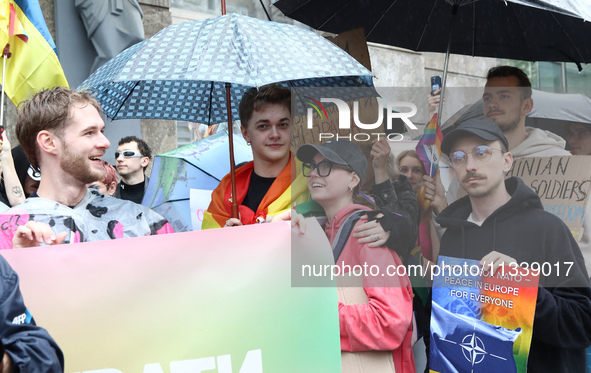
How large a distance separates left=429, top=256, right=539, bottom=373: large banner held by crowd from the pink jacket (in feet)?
0.43

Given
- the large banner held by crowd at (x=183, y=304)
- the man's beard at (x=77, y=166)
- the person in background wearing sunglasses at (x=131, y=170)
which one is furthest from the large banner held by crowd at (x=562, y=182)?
the person in background wearing sunglasses at (x=131, y=170)

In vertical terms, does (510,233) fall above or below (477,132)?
below

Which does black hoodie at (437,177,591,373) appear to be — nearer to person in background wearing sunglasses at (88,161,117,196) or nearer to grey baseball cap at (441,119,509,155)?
grey baseball cap at (441,119,509,155)

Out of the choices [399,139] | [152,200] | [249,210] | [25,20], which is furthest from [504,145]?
[25,20]

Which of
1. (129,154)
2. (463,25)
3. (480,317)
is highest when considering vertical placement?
(463,25)

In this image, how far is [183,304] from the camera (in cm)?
251

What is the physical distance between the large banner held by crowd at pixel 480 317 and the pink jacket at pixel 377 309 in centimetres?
13

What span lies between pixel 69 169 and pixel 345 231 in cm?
116

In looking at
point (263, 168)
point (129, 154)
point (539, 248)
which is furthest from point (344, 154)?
point (129, 154)

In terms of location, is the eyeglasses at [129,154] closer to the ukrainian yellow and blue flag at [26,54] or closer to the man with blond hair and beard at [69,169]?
the ukrainian yellow and blue flag at [26,54]

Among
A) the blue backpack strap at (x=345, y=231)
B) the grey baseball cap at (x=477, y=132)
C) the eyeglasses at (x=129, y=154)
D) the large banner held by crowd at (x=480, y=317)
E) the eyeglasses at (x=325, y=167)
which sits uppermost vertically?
the grey baseball cap at (x=477, y=132)

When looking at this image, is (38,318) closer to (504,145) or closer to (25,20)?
(504,145)

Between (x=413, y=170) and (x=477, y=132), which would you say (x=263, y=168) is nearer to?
(x=413, y=170)

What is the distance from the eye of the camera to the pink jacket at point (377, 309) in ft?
8.42
